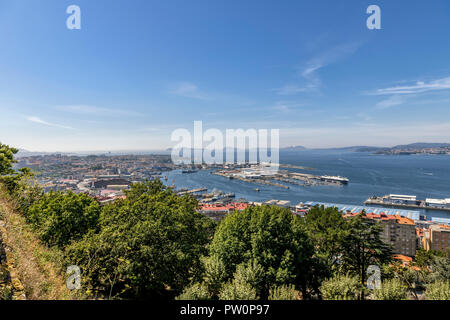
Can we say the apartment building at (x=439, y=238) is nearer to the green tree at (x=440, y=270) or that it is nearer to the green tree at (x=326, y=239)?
the green tree at (x=440, y=270)

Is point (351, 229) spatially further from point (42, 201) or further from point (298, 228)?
point (42, 201)

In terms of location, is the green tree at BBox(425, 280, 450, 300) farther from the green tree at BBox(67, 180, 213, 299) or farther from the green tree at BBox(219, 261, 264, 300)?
the green tree at BBox(67, 180, 213, 299)

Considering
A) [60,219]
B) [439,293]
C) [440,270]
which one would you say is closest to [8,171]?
[60,219]

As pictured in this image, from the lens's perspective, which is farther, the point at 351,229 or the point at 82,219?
the point at 351,229

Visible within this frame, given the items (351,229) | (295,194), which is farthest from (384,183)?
(351,229)

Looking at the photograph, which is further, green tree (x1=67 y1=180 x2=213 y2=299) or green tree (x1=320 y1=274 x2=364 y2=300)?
green tree (x1=67 y1=180 x2=213 y2=299)

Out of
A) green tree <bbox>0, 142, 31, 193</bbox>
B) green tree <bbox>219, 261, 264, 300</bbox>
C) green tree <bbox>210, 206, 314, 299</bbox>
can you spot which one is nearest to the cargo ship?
green tree <bbox>210, 206, 314, 299</bbox>
